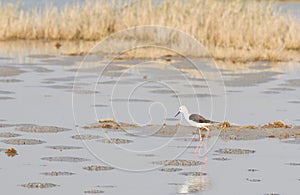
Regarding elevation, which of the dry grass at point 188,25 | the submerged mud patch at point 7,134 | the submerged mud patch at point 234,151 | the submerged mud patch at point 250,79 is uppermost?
the dry grass at point 188,25

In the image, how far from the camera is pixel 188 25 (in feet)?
87.2

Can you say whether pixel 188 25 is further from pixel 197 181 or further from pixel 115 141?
pixel 197 181

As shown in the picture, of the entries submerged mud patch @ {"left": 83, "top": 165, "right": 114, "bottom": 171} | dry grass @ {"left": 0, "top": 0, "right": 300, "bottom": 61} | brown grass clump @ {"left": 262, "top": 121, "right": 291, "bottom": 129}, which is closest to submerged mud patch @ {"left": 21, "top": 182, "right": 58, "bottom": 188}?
submerged mud patch @ {"left": 83, "top": 165, "right": 114, "bottom": 171}

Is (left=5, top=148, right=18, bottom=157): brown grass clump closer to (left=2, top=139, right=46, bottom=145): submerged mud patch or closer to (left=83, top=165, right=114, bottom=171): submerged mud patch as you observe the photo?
(left=2, top=139, right=46, bottom=145): submerged mud patch

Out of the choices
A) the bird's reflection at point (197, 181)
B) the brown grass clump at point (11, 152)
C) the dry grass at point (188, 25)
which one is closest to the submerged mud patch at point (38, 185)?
the bird's reflection at point (197, 181)

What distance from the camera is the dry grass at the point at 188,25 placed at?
26.0m

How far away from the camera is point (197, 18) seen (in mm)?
27000

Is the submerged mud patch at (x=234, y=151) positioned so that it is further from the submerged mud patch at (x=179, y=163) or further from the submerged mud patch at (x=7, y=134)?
the submerged mud patch at (x=7, y=134)

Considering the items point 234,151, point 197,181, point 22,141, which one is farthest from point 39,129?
point 197,181

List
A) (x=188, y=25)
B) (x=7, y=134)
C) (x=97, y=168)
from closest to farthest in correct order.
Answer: (x=97, y=168)
(x=7, y=134)
(x=188, y=25)

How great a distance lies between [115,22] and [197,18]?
2.87 metres

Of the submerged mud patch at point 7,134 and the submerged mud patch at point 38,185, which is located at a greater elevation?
the submerged mud patch at point 7,134

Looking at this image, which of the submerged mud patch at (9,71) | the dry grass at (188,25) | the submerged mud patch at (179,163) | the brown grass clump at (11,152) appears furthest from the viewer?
the dry grass at (188,25)

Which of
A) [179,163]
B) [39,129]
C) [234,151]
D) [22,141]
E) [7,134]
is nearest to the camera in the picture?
[179,163]
